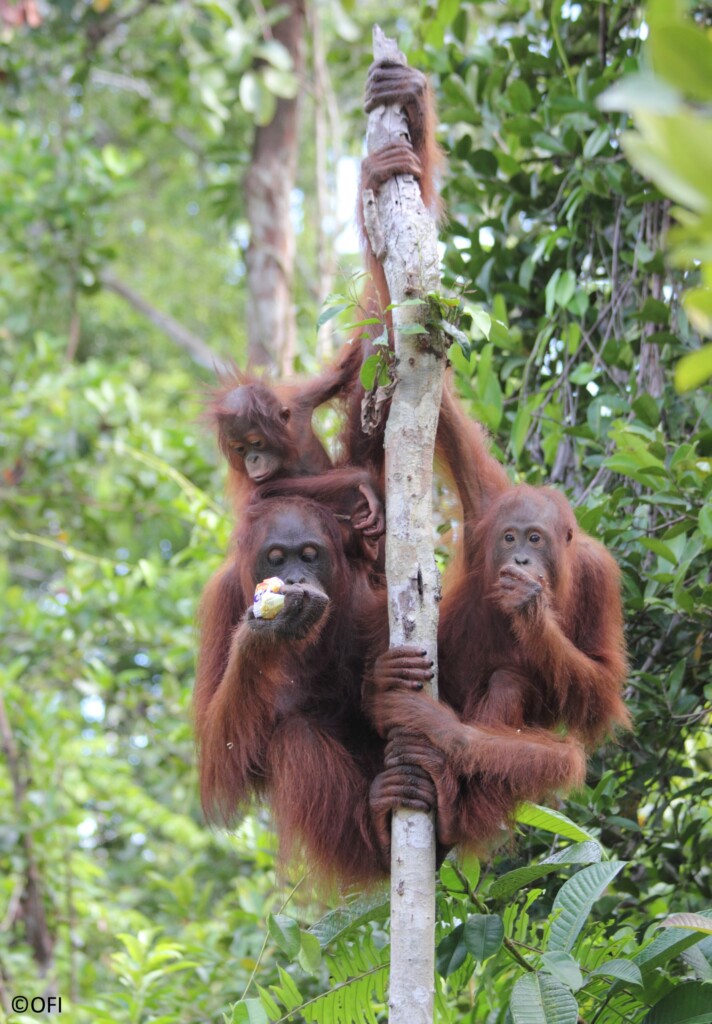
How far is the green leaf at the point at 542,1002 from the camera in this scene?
2.51m

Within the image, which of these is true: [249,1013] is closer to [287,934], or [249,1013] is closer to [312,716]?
[287,934]

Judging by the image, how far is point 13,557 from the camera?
11.2m

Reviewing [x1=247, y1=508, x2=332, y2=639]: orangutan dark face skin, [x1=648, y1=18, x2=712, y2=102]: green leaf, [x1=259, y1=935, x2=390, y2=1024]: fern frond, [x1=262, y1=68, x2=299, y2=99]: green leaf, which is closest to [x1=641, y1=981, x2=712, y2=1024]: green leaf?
[x1=259, y1=935, x2=390, y2=1024]: fern frond

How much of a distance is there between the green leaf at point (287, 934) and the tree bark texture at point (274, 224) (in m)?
4.44

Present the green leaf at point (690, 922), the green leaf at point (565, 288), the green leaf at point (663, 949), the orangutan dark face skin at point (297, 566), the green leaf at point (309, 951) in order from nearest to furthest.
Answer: the green leaf at point (690, 922) < the green leaf at point (663, 949) < the green leaf at point (309, 951) < the orangutan dark face skin at point (297, 566) < the green leaf at point (565, 288)

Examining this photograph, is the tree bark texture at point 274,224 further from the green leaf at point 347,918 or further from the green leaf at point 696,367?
the green leaf at point 696,367

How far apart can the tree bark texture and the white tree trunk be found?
3977mm

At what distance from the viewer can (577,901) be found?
9.20 ft

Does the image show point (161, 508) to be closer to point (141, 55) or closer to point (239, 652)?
point (239, 652)

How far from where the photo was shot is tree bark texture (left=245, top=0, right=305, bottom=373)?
7.39m
